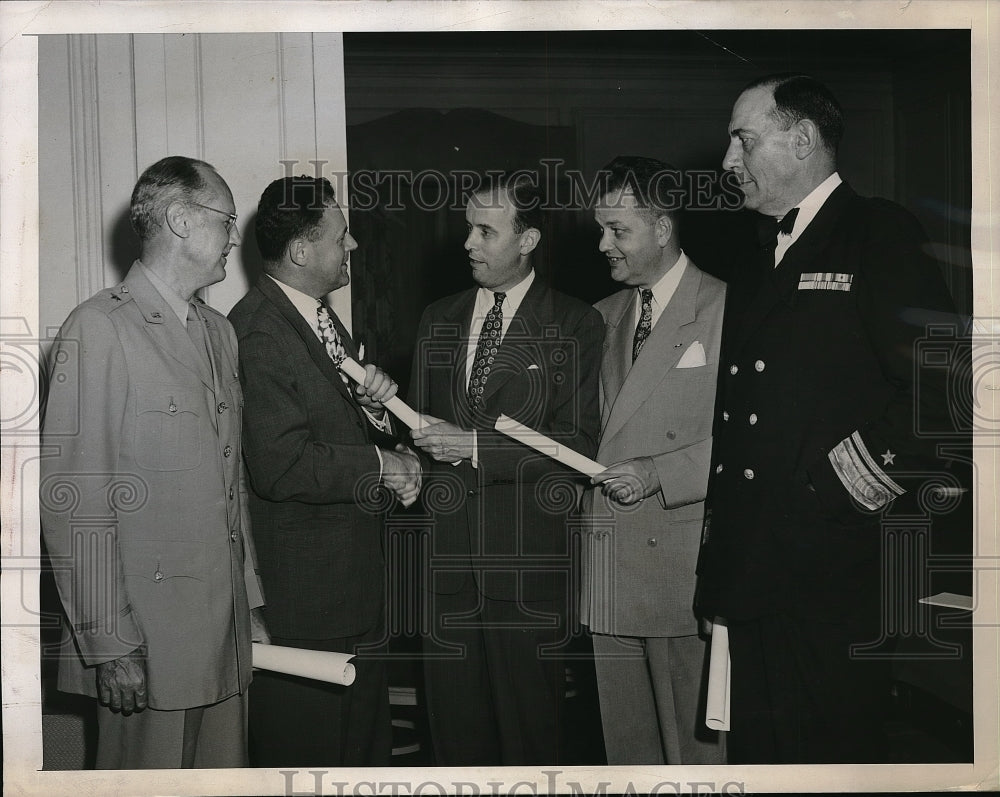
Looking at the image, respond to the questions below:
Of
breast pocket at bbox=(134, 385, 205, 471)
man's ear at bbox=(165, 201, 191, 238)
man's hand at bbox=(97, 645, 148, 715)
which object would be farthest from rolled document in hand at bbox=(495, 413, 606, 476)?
man's hand at bbox=(97, 645, 148, 715)

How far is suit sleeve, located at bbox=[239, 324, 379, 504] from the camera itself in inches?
101

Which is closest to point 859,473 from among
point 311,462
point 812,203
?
point 812,203

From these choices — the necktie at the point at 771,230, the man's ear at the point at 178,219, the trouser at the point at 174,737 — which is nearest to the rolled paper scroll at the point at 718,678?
the necktie at the point at 771,230

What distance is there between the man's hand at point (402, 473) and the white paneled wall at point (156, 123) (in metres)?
0.36

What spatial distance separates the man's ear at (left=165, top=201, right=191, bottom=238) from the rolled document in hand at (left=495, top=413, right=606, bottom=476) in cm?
94

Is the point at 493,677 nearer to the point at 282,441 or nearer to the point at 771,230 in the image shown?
the point at 282,441

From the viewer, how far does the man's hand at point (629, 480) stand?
2.61 metres

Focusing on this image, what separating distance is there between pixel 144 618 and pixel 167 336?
713 millimetres

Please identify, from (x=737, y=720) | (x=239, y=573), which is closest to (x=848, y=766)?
(x=737, y=720)

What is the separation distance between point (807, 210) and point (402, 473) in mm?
1235

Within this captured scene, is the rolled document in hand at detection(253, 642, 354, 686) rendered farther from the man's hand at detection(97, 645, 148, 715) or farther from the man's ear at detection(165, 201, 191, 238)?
the man's ear at detection(165, 201, 191, 238)

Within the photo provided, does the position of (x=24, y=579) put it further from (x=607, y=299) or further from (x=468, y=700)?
(x=607, y=299)

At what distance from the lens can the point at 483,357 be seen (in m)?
2.63

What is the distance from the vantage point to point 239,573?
102 inches
